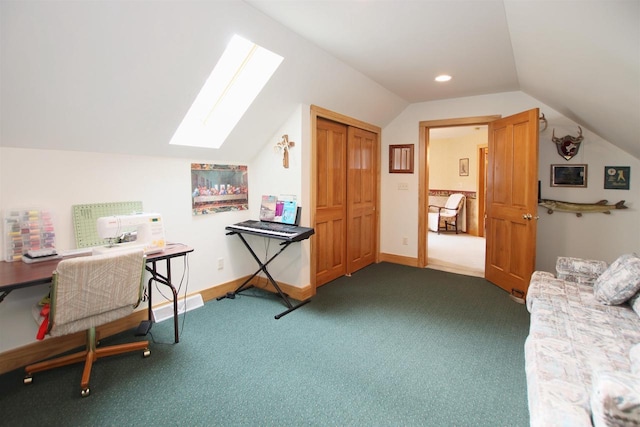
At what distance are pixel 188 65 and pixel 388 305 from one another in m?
2.74

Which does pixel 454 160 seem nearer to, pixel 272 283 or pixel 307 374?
pixel 272 283

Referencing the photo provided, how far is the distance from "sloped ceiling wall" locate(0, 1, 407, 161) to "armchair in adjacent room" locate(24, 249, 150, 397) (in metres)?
1.01

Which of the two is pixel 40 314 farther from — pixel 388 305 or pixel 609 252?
pixel 609 252

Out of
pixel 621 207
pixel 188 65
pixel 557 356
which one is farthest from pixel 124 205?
pixel 621 207

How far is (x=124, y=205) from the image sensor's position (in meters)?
2.70

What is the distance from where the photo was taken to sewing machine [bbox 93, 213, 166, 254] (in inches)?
89.6

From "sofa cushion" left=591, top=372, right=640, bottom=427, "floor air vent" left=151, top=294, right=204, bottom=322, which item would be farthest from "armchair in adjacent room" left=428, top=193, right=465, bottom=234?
"sofa cushion" left=591, top=372, right=640, bottom=427

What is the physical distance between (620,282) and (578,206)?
81.7 inches

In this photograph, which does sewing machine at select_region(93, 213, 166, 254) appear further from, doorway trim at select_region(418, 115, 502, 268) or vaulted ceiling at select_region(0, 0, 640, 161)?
doorway trim at select_region(418, 115, 502, 268)

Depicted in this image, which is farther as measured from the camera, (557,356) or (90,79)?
(90,79)

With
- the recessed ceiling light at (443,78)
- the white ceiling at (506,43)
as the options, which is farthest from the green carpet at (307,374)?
the recessed ceiling light at (443,78)

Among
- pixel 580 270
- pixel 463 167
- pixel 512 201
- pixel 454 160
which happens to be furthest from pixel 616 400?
pixel 454 160

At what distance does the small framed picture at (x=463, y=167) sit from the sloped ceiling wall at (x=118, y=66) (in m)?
5.81

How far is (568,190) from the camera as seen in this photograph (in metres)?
3.84
